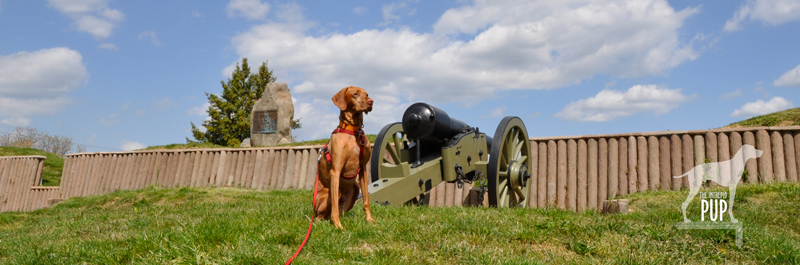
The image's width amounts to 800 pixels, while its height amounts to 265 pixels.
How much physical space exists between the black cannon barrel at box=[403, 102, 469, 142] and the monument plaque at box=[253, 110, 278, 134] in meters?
12.3

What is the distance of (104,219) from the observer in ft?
18.5

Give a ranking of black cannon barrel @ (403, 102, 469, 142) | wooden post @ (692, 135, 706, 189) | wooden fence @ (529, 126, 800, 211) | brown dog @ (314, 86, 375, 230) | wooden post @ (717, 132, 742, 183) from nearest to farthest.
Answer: brown dog @ (314, 86, 375, 230), black cannon barrel @ (403, 102, 469, 142), wooden fence @ (529, 126, 800, 211), wooden post @ (717, 132, 742, 183), wooden post @ (692, 135, 706, 189)

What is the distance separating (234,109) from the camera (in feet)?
82.6

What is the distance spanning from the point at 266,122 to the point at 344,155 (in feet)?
48.8

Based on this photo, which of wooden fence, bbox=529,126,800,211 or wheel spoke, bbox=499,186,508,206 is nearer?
wheel spoke, bbox=499,186,508,206

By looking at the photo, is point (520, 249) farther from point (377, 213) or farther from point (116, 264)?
point (116, 264)

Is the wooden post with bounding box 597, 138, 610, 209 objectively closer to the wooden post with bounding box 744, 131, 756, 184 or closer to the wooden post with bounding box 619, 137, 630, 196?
the wooden post with bounding box 619, 137, 630, 196

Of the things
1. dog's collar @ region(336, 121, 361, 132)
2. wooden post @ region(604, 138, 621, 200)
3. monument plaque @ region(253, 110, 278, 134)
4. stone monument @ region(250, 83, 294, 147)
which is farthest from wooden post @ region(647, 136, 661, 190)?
monument plaque @ region(253, 110, 278, 134)

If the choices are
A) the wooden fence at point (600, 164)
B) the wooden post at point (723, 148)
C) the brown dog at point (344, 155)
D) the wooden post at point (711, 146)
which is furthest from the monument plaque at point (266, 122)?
the brown dog at point (344, 155)

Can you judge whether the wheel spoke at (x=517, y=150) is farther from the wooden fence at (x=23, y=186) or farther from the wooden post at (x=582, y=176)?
the wooden fence at (x=23, y=186)

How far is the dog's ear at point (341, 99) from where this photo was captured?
343 cm

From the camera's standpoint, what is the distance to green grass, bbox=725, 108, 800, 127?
11059 millimetres

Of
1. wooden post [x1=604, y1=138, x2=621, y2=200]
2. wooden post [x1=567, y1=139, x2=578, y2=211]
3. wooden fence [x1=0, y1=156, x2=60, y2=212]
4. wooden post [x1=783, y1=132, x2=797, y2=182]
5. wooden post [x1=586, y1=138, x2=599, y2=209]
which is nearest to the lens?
wooden post [x1=783, y1=132, x2=797, y2=182]

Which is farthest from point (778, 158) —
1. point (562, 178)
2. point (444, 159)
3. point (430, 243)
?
point (430, 243)
